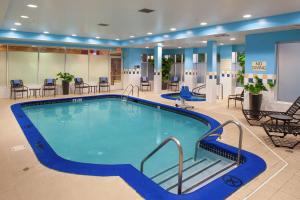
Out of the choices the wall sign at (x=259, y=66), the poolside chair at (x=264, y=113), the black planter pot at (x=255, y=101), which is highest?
the wall sign at (x=259, y=66)

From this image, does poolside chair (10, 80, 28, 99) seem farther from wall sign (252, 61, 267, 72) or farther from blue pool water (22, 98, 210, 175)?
wall sign (252, 61, 267, 72)

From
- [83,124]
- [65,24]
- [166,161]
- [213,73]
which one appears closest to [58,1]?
[65,24]

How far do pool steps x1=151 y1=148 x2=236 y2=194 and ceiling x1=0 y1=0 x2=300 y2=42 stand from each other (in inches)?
133

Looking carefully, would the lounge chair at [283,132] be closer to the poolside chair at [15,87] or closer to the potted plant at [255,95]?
the potted plant at [255,95]

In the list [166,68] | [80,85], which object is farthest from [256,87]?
[80,85]

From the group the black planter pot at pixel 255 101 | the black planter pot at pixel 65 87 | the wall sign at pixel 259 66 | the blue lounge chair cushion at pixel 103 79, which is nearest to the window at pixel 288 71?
the wall sign at pixel 259 66

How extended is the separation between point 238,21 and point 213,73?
2.97 meters

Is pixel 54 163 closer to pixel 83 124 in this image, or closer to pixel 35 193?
pixel 35 193

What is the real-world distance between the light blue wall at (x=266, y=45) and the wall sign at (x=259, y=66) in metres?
0.10

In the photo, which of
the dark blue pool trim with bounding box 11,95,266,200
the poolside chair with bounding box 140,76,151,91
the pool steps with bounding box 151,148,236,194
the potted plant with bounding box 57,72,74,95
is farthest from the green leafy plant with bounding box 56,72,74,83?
the pool steps with bounding box 151,148,236,194

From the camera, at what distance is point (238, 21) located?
23.5 ft

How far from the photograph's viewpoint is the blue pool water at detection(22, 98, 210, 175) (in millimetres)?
4793

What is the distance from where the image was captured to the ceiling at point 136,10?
5.37 metres

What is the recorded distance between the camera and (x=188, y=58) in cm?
1438
